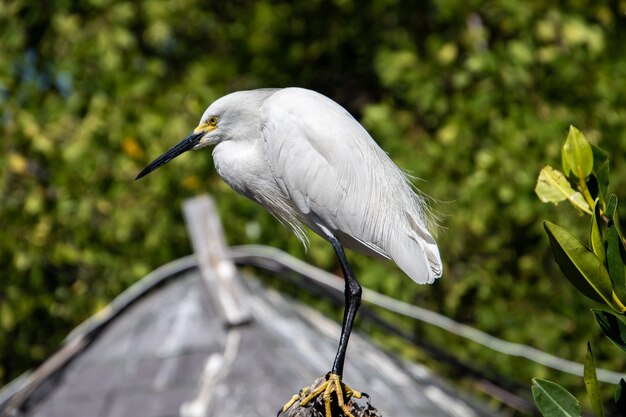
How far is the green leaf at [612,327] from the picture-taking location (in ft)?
4.39

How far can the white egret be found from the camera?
1.87 meters

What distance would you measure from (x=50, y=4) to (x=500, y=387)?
106 inches

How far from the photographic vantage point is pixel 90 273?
4273mm

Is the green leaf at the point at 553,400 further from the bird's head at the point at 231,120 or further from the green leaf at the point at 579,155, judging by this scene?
the bird's head at the point at 231,120

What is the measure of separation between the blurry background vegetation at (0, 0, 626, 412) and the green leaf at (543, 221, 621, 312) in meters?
2.83

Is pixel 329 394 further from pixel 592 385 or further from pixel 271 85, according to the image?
pixel 271 85

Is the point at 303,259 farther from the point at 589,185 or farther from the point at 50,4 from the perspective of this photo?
the point at 589,185

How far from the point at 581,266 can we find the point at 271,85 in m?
3.45

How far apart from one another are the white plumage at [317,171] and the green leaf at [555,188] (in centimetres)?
33

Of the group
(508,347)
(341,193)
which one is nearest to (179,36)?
(508,347)

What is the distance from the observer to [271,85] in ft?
15.3

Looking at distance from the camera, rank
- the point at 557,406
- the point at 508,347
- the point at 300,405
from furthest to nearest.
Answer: the point at 508,347, the point at 300,405, the point at 557,406

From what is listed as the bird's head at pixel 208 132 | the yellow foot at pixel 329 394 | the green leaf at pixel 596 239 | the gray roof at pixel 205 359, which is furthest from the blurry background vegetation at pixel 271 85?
the green leaf at pixel 596 239

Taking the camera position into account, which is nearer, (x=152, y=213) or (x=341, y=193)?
(x=341, y=193)
